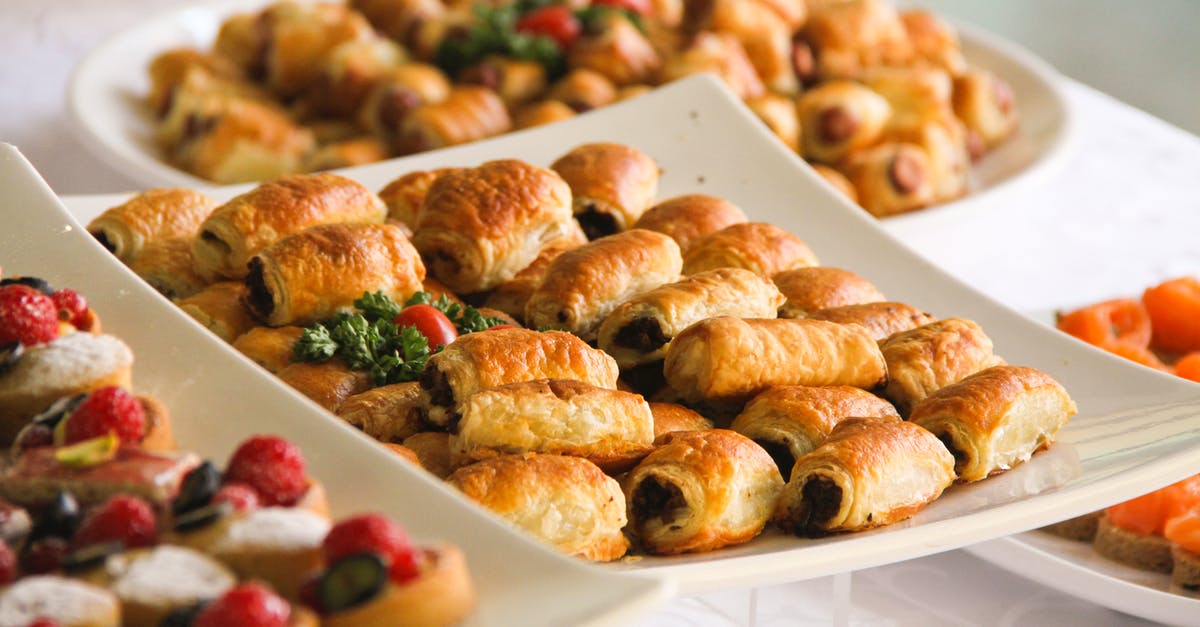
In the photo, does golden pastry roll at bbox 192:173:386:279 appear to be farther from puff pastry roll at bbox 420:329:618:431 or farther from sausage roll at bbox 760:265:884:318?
sausage roll at bbox 760:265:884:318

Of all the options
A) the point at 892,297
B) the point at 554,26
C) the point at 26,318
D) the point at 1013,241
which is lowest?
the point at 1013,241

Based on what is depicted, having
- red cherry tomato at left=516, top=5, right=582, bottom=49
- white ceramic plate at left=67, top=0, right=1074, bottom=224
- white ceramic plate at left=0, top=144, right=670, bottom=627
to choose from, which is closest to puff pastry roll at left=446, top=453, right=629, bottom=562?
white ceramic plate at left=0, top=144, right=670, bottom=627

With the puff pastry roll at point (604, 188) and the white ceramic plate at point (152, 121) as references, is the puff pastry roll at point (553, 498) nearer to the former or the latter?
the puff pastry roll at point (604, 188)

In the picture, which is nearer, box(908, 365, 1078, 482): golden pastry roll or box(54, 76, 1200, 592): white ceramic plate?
box(54, 76, 1200, 592): white ceramic plate

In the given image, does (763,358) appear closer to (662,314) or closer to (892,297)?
(662,314)

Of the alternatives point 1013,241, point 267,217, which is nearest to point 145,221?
point 267,217

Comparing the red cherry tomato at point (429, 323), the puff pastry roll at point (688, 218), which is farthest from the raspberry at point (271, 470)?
the puff pastry roll at point (688, 218)

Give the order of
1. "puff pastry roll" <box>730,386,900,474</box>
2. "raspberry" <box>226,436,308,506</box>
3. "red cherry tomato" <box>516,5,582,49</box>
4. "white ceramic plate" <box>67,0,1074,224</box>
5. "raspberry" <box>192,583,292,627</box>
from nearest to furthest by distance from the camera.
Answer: "raspberry" <box>192,583,292,627</box>
"raspberry" <box>226,436,308,506</box>
"puff pastry roll" <box>730,386,900,474</box>
"white ceramic plate" <box>67,0,1074,224</box>
"red cherry tomato" <box>516,5,582,49</box>
